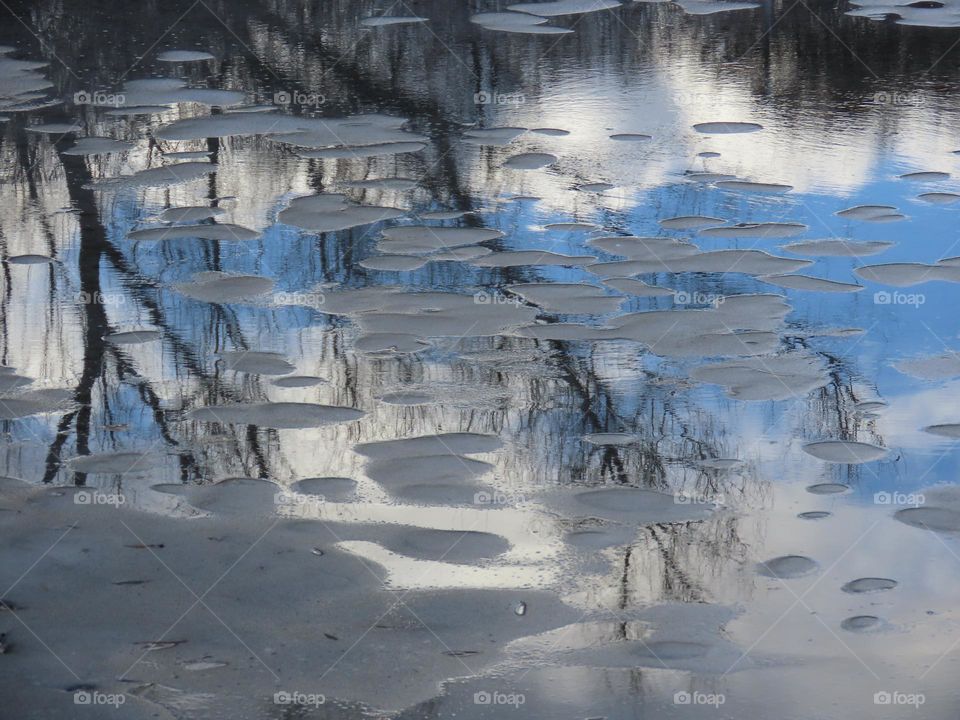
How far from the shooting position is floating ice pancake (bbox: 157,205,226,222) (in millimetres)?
8453

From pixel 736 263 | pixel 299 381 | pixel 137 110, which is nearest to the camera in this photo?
pixel 299 381

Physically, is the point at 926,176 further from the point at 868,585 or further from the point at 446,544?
the point at 446,544

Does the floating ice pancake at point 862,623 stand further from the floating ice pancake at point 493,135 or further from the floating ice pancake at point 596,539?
the floating ice pancake at point 493,135

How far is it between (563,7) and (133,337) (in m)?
10.1

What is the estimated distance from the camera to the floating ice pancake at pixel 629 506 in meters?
4.88

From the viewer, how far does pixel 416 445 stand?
5445mm

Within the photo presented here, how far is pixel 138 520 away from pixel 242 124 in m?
6.32

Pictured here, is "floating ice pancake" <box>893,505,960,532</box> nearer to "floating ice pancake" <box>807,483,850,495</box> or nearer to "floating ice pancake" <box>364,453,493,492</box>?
"floating ice pancake" <box>807,483,850,495</box>

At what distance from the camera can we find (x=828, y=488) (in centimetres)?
508

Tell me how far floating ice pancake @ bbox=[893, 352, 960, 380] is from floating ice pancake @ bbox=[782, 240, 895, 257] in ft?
4.93

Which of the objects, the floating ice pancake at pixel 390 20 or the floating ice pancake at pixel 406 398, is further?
the floating ice pancake at pixel 390 20

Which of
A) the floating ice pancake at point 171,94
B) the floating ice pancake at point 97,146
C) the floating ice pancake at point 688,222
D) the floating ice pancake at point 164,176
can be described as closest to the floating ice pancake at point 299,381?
the floating ice pancake at point 688,222

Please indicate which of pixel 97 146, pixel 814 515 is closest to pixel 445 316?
pixel 814 515

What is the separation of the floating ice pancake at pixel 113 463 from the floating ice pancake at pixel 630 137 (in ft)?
18.9
